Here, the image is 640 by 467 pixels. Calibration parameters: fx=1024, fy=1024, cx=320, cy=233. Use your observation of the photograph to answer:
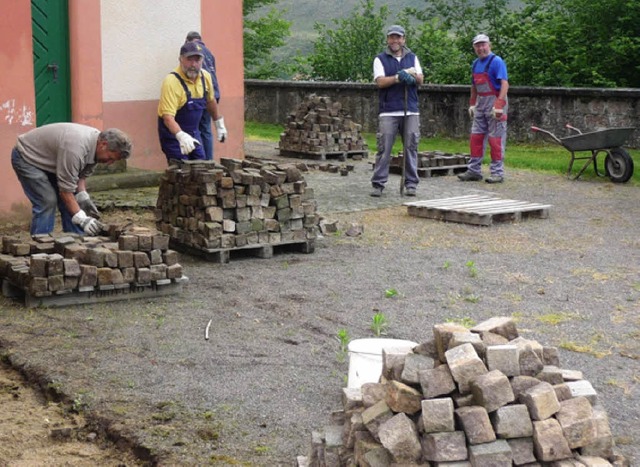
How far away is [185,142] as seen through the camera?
10531mm


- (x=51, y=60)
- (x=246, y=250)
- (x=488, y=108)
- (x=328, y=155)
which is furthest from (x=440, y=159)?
(x=246, y=250)

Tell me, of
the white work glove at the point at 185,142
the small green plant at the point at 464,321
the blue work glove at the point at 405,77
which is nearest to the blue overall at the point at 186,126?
the white work glove at the point at 185,142

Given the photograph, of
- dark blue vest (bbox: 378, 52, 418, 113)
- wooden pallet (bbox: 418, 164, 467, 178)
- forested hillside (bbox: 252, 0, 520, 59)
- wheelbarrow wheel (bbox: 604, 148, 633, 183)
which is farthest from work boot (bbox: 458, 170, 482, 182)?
forested hillside (bbox: 252, 0, 520, 59)

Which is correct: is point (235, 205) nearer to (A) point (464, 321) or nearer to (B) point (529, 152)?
(A) point (464, 321)

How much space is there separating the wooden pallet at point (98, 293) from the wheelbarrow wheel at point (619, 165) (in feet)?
29.8

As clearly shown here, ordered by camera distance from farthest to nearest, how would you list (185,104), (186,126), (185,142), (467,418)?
(186,126)
(185,104)
(185,142)
(467,418)

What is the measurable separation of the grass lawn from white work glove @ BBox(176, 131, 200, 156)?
25.3 ft

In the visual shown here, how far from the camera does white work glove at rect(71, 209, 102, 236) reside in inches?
325

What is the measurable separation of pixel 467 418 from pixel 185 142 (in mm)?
6879

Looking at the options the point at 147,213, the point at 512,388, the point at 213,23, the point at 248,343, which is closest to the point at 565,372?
the point at 512,388

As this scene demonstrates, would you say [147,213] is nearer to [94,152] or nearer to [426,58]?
[94,152]

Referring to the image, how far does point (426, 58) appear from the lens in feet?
89.4

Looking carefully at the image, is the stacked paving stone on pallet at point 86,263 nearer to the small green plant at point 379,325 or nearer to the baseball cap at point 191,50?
the small green plant at point 379,325

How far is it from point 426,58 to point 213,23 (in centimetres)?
1350
